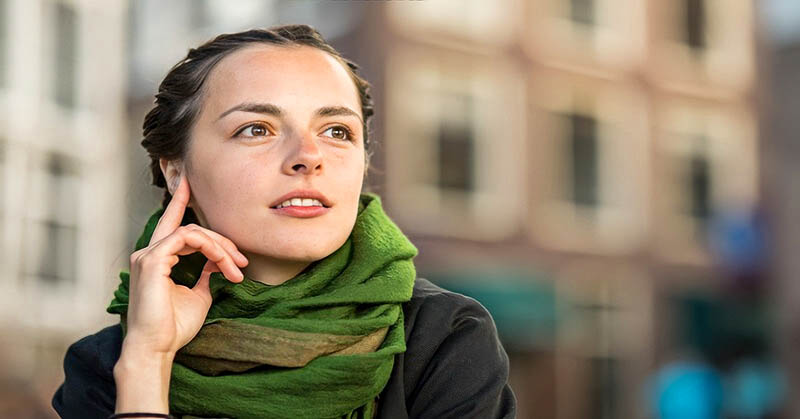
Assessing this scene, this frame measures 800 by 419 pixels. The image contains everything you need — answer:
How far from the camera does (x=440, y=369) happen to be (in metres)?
1.52

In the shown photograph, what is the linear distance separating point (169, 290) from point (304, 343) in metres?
0.22

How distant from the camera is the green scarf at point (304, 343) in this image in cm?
143

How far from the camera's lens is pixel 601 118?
45.8 feet

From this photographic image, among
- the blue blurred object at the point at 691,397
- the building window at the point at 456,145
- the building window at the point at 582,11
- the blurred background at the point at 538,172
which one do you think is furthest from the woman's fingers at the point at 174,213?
the building window at the point at 582,11

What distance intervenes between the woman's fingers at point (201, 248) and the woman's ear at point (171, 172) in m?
0.18

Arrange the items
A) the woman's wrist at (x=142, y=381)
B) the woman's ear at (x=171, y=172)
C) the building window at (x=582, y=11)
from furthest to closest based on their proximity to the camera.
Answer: the building window at (x=582, y=11) < the woman's ear at (x=171, y=172) < the woman's wrist at (x=142, y=381)

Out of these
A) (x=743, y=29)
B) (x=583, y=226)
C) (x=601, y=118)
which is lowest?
(x=583, y=226)

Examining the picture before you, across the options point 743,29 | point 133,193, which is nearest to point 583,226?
point 743,29

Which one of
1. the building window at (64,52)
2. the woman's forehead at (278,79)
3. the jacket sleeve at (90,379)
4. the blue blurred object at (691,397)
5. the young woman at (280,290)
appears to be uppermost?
the building window at (64,52)

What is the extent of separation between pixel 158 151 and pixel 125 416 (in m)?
0.47

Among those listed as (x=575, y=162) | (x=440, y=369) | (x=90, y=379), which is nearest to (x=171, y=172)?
(x=90, y=379)

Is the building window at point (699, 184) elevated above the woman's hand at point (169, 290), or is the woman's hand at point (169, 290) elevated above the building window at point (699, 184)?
the building window at point (699, 184)

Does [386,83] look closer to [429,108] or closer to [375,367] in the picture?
[429,108]

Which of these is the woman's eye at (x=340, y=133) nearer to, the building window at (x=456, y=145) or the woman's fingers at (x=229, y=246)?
the woman's fingers at (x=229, y=246)
